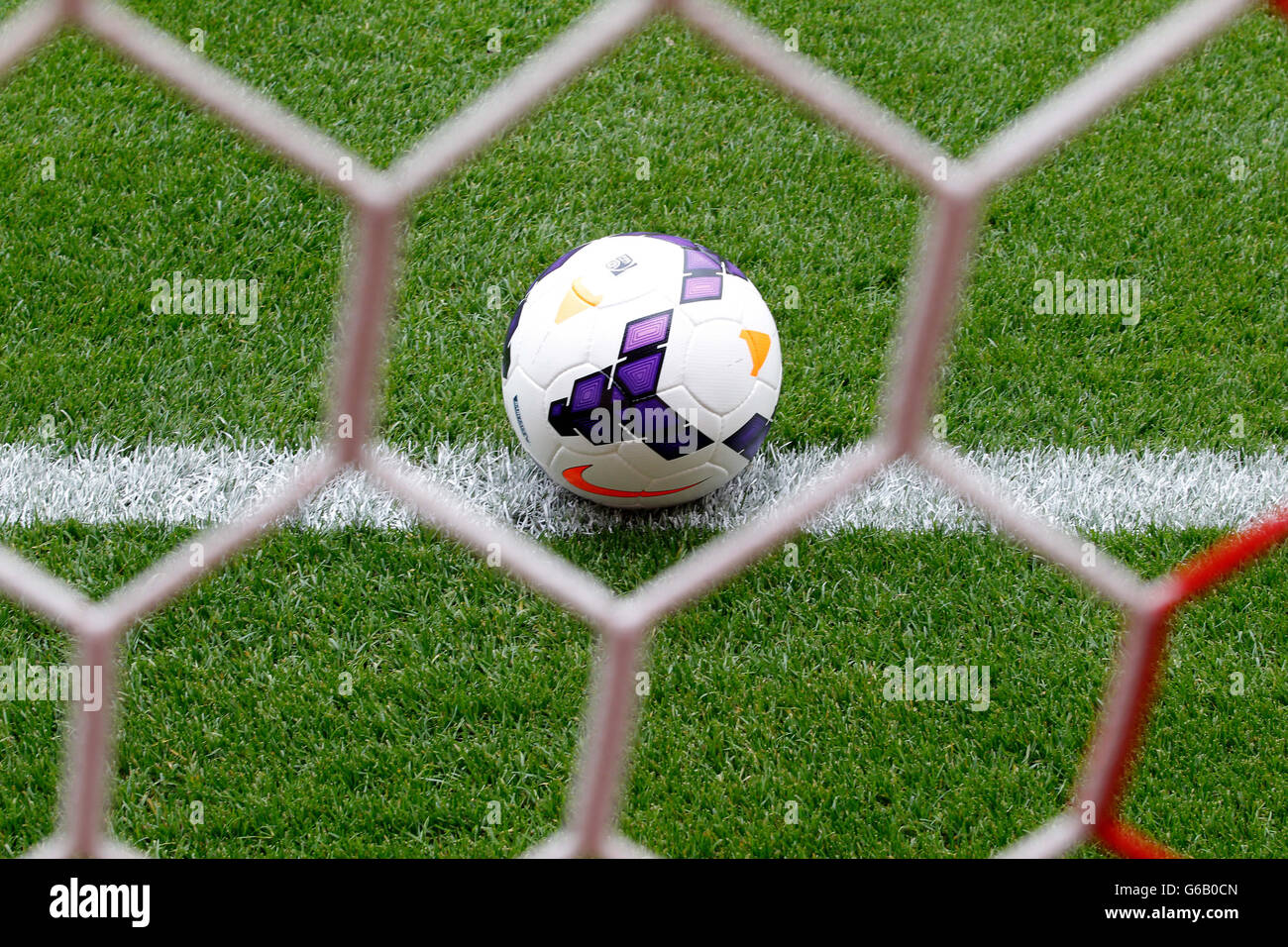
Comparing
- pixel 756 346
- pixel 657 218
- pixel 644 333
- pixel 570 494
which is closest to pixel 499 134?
pixel 644 333

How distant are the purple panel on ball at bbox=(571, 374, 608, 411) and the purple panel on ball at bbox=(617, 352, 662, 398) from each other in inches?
1.5

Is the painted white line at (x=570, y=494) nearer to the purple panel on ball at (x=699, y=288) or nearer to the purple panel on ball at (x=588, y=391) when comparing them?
the purple panel on ball at (x=588, y=391)

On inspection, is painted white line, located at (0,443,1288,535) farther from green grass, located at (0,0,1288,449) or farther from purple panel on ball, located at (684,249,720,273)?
purple panel on ball, located at (684,249,720,273)

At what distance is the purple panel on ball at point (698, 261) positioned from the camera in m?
2.44

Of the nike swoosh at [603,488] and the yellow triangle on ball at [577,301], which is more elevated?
the yellow triangle on ball at [577,301]

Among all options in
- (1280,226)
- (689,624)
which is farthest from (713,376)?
(1280,226)

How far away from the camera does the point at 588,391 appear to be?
2342mm

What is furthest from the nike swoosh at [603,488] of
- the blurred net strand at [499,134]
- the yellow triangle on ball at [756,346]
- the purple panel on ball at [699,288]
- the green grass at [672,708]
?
the blurred net strand at [499,134]

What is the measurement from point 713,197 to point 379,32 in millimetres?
1173

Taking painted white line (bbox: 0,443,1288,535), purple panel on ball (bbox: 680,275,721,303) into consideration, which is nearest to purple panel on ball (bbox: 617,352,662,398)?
purple panel on ball (bbox: 680,275,721,303)

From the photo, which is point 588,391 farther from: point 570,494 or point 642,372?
point 570,494

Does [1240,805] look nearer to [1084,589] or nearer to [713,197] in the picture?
[1084,589]

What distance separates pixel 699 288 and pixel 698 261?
89mm

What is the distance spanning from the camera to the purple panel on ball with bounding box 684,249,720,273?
8.00 feet
